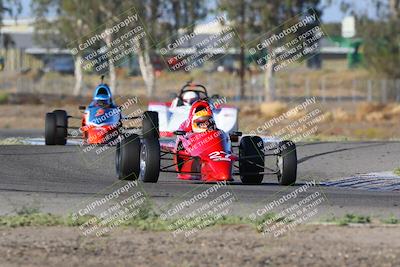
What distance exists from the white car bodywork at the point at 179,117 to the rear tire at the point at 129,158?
31.8ft

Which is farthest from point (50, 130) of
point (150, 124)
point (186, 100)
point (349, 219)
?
point (349, 219)

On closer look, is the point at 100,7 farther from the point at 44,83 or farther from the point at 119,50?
the point at 44,83

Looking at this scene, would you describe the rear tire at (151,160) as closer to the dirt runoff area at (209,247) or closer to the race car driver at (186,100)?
the dirt runoff area at (209,247)

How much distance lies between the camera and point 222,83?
7856cm

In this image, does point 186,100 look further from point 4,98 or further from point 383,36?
point 383,36

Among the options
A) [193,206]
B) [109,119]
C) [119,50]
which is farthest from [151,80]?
[193,206]

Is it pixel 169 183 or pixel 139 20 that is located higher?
pixel 139 20

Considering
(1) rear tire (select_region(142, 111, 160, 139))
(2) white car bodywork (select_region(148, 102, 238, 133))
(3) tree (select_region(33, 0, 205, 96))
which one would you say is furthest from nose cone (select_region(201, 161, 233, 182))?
(3) tree (select_region(33, 0, 205, 96))

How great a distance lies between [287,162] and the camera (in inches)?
712

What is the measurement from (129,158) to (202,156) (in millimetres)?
1161

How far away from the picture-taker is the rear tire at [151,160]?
17703 millimetres

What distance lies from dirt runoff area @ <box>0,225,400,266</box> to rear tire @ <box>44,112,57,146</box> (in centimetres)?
1407

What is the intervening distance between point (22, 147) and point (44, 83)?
5765cm

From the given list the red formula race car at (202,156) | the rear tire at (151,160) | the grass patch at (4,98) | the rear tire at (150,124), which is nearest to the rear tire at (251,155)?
the red formula race car at (202,156)
